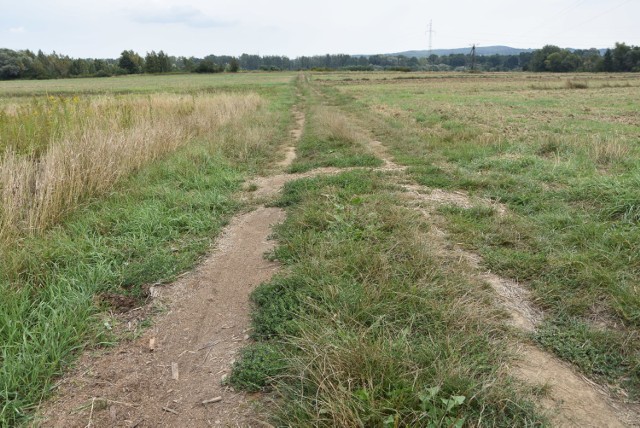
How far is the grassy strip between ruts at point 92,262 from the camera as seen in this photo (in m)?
2.59

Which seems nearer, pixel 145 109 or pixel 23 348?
pixel 23 348

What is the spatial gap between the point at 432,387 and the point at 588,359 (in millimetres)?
1310

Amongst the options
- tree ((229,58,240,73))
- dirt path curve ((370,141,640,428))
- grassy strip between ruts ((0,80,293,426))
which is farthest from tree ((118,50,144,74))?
dirt path curve ((370,141,640,428))

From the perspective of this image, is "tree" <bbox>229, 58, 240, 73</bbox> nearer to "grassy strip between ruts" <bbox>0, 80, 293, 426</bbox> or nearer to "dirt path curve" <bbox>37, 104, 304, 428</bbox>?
Answer: "grassy strip between ruts" <bbox>0, 80, 293, 426</bbox>

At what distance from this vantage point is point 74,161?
5301 millimetres

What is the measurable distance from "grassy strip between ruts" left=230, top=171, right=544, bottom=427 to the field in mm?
14

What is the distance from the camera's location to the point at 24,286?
3.36m

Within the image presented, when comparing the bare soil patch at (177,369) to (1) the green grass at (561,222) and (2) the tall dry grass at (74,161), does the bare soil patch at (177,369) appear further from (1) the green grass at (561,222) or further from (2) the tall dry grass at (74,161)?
(1) the green grass at (561,222)

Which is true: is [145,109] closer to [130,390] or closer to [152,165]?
[152,165]

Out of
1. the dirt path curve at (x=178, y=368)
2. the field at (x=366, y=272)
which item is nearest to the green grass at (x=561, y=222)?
the field at (x=366, y=272)

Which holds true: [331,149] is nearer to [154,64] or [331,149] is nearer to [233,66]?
[154,64]

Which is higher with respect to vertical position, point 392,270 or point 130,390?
point 392,270

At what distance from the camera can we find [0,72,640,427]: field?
222 centimetres

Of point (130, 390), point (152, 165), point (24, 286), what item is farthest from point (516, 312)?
point (152, 165)
